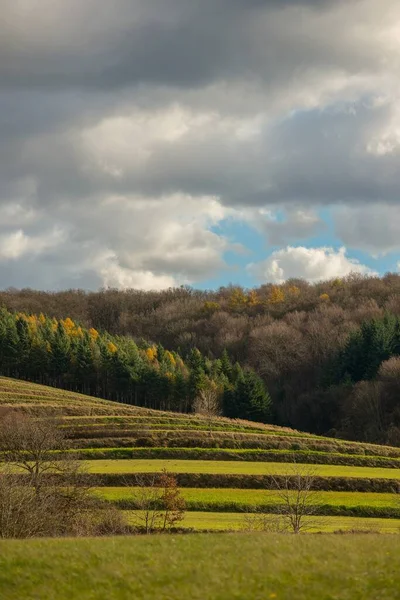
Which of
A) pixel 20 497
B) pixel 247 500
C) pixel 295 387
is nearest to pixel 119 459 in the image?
pixel 247 500

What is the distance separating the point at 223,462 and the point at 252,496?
1255 cm

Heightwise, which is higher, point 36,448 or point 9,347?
point 9,347

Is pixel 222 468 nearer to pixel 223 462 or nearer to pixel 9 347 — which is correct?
pixel 223 462

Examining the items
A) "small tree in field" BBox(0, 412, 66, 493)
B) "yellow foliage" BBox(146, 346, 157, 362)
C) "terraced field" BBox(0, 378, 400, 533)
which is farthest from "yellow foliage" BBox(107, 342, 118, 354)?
"small tree in field" BBox(0, 412, 66, 493)

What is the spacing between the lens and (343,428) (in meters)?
100

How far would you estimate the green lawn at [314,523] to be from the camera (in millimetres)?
40656

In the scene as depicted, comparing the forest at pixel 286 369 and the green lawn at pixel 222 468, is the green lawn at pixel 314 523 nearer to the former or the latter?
the green lawn at pixel 222 468

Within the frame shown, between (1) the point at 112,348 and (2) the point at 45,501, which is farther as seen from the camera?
(1) the point at 112,348

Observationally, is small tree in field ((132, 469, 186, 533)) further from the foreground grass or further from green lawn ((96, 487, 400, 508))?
the foreground grass

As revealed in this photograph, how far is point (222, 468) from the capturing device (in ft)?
194

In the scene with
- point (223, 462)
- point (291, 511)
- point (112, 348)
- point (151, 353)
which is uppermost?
point (112, 348)

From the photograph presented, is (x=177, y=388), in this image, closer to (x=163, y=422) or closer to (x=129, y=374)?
(x=129, y=374)

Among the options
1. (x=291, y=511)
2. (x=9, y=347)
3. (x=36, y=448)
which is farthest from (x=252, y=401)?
(x=36, y=448)

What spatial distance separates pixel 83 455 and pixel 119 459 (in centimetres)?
317
